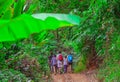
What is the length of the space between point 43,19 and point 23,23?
9cm

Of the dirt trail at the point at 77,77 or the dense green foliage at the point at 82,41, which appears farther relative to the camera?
the dirt trail at the point at 77,77

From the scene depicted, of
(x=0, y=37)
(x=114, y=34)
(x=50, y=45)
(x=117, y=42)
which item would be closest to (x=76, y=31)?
(x=114, y=34)

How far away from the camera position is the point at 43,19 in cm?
122

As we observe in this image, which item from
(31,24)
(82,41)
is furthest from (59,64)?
(31,24)

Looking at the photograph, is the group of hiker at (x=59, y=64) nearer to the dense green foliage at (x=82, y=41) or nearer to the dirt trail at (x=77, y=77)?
the dirt trail at (x=77, y=77)

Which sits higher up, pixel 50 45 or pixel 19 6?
pixel 19 6

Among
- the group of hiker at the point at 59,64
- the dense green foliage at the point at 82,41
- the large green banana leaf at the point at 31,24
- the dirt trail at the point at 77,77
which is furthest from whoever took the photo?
the group of hiker at the point at 59,64

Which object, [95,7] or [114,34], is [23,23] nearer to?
[114,34]

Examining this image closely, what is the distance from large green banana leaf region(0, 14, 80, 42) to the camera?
1.22 metres

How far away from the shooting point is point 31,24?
4.15ft

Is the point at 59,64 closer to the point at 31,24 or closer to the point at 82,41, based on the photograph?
the point at 82,41

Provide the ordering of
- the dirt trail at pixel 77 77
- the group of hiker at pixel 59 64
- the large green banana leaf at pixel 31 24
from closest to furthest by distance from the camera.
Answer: the large green banana leaf at pixel 31 24 → the dirt trail at pixel 77 77 → the group of hiker at pixel 59 64

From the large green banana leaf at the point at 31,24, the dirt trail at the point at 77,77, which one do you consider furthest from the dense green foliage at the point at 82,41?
the large green banana leaf at the point at 31,24

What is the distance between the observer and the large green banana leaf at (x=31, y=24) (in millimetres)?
1225
